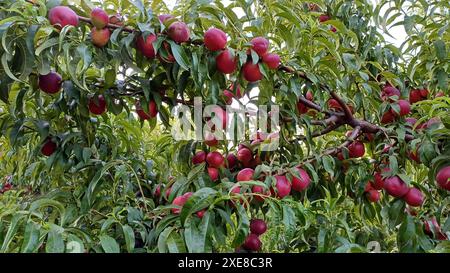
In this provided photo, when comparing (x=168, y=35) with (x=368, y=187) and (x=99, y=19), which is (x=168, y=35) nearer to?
(x=99, y=19)

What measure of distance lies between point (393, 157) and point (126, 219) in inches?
28.4

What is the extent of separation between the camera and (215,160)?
1.41 m

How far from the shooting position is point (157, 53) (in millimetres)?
1247

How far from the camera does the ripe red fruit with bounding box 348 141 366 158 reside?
1.61m

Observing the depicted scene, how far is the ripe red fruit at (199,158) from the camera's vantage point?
1474 mm

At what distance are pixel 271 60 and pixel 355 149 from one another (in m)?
0.51

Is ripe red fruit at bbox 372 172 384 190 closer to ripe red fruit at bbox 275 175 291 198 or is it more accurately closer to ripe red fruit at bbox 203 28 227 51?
ripe red fruit at bbox 275 175 291 198

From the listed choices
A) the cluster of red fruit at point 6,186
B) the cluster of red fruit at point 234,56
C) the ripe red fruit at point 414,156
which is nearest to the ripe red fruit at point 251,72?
the cluster of red fruit at point 234,56

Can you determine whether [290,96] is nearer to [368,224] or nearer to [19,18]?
[368,224]

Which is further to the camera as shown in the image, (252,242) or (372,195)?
(372,195)

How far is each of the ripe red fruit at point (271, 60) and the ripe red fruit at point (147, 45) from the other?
0.28 meters

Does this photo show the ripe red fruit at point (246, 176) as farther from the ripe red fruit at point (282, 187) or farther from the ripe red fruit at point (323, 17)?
the ripe red fruit at point (323, 17)

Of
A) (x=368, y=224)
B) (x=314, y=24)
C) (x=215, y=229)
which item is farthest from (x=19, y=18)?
(x=368, y=224)

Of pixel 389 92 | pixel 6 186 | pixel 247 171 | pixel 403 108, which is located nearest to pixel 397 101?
pixel 403 108
